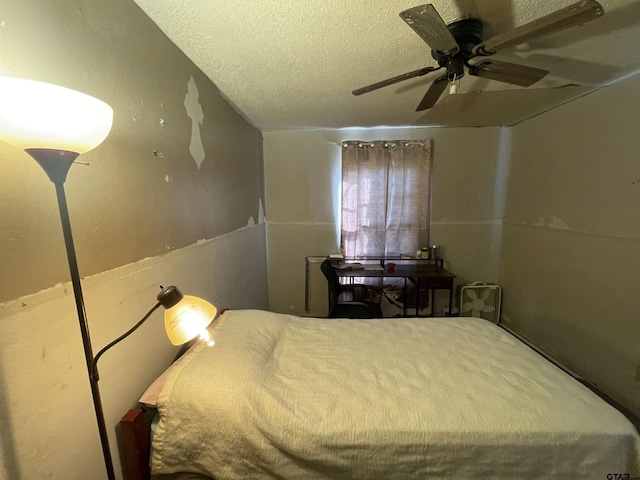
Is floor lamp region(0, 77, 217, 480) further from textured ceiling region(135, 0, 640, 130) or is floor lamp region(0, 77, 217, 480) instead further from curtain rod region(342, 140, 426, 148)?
curtain rod region(342, 140, 426, 148)

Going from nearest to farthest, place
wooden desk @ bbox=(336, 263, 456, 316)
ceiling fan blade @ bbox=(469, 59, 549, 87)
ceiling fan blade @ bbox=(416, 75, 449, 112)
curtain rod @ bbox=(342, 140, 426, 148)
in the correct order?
ceiling fan blade @ bbox=(469, 59, 549, 87) < ceiling fan blade @ bbox=(416, 75, 449, 112) < wooden desk @ bbox=(336, 263, 456, 316) < curtain rod @ bbox=(342, 140, 426, 148)

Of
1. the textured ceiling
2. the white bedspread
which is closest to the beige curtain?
the textured ceiling

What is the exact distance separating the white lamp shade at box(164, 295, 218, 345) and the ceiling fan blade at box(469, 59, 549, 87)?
1594 mm

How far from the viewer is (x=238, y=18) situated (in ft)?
3.99

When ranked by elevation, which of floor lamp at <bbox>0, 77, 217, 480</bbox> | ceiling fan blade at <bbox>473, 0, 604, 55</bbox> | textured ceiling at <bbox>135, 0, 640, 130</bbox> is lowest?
floor lamp at <bbox>0, 77, 217, 480</bbox>

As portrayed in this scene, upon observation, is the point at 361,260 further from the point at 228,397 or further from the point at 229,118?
the point at 228,397

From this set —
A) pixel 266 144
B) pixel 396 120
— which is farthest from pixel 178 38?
pixel 396 120

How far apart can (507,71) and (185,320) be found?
1.79m

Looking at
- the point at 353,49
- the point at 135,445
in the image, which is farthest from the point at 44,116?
the point at 353,49

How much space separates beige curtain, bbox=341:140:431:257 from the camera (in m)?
3.03

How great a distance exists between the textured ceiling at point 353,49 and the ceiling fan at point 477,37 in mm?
92

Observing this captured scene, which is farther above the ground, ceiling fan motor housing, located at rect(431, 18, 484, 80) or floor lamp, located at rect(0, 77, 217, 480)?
ceiling fan motor housing, located at rect(431, 18, 484, 80)

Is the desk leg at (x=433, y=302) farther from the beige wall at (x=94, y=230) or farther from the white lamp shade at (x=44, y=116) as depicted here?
the white lamp shade at (x=44, y=116)

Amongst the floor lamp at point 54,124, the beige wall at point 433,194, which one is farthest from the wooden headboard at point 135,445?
the beige wall at point 433,194
